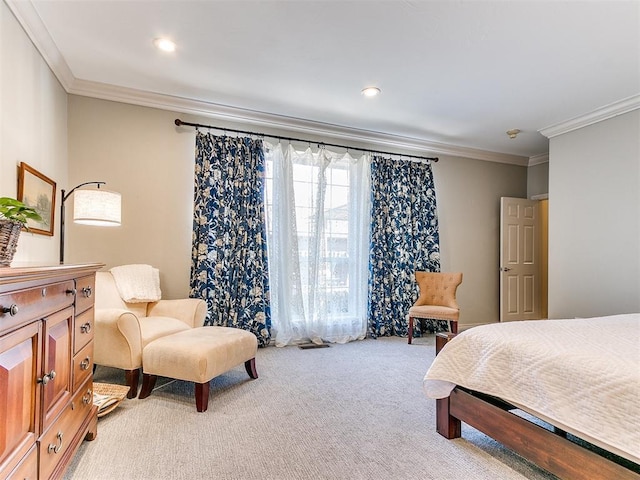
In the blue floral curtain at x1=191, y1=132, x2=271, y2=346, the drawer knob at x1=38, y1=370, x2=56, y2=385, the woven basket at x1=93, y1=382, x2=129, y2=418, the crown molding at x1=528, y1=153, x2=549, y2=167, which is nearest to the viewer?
the drawer knob at x1=38, y1=370, x2=56, y2=385

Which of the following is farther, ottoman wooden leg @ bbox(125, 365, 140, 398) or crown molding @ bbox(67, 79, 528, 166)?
crown molding @ bbox(67, 79, 528, 166)

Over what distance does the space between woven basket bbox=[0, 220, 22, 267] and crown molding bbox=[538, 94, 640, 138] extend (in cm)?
476

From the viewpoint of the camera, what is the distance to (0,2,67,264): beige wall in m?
2.18

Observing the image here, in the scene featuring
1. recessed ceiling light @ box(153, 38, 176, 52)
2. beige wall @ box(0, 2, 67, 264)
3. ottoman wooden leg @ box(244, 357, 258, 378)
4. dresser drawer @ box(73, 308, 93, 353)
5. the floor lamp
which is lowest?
ottoman wooden leg @ box(244, 357, 258, 378)

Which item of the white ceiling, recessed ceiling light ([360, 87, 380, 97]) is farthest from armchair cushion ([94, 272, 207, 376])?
recessed ceiling light ([360, 87, 380, 97])

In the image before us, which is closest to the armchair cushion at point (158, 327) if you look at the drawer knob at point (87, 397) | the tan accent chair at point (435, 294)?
the drawer knob at point (87, 397)

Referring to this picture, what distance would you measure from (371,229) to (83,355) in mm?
3404

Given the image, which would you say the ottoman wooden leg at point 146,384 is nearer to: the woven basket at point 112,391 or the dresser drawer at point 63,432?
the woven basket at point 112,391

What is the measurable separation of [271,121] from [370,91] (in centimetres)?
123

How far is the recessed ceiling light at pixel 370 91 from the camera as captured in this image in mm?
3389

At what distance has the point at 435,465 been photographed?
70.4 inches

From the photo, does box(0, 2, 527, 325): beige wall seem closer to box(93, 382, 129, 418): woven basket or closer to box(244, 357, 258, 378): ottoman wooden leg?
box(93, 382, 129, 418): woven basket

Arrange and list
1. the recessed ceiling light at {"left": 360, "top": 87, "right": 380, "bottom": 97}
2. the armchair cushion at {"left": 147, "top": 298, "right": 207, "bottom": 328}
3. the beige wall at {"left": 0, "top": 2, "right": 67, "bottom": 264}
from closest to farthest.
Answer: the beige wall at {"left": 0, "top": 2, "right": 67, "bottom": 264} < the armchair cushion at {"left": 147, "top": 298, "right": 207, "bottom": 328} < the recessed ceiling light at {"left": 360, "top": 87, "right": 380, "bottom": 97}

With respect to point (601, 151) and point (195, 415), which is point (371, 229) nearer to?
point (601, 151)
